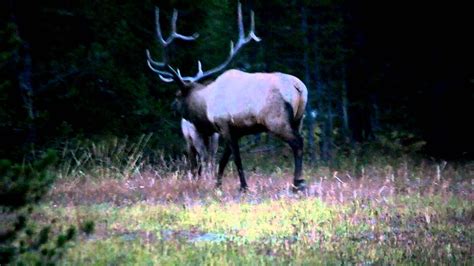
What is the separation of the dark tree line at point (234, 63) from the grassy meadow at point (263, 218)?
1.29 metres

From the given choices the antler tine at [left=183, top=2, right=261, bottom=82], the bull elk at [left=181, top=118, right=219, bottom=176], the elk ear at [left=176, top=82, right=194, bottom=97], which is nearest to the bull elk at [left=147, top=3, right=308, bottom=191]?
the elk ear at [left=176, top=82, right=194, bottom=97]

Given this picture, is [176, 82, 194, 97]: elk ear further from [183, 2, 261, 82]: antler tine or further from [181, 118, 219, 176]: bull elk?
[181, 118, 219, 176]: bull elk

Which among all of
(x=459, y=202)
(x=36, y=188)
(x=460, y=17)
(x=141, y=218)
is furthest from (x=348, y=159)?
(x=36, y=188)

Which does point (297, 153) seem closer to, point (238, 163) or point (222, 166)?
point (238, 163)

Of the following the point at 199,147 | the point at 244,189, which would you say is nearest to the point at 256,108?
the point at 244,189

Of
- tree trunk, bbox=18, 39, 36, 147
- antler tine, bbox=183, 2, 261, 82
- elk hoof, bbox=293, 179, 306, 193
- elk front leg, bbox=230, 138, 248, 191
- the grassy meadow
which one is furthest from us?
tree trunk, bbox=18, 39, 36, 147

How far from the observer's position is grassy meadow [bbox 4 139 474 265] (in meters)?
7.57

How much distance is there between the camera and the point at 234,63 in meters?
23.8

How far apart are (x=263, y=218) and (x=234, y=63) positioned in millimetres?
14266

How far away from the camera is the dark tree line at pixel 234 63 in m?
16.0

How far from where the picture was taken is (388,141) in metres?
24.7

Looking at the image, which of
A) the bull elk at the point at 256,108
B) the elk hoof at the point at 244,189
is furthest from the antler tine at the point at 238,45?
the elk hoof at the point at 244,189

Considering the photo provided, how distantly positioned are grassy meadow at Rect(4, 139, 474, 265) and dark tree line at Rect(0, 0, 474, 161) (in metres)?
1.29

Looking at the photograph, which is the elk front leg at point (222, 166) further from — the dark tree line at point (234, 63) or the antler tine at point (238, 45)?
the dark tree line at point (234, 63)
